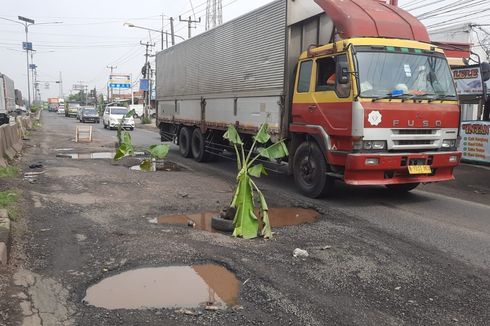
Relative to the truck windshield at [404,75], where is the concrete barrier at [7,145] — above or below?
below

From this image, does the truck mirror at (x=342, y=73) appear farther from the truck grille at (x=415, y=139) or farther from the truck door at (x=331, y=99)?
the truck grille at (x=415, y=139)

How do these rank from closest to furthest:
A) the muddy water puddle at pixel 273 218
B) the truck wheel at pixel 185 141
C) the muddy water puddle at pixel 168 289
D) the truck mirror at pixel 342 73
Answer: the muddy water puddle at pixel 168 289 < the muddy water puddle at pixel 273 218 < the truck mirror at pixel 342 73 < the truck wheel at pixel 185 141

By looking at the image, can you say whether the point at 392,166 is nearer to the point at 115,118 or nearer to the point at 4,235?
the point at 4,235

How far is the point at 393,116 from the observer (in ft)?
24.3

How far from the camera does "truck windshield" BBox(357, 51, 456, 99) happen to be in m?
7.49

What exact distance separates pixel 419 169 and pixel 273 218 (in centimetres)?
269

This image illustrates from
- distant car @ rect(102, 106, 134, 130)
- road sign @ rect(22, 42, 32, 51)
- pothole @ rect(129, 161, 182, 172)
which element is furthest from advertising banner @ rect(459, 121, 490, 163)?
road sign @ rect(22, 42, 32, 51)

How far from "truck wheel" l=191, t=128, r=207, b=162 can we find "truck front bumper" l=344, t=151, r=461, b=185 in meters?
6.83

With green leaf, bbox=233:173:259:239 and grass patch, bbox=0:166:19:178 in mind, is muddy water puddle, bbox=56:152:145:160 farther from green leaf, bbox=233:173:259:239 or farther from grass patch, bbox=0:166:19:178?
green leaf, bbox=233:173:259:239

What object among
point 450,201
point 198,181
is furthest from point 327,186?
point 198,181

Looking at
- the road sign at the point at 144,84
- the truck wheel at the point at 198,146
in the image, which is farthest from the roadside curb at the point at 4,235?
the road sign at the point at 144,84

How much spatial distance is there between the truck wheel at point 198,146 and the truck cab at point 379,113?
572 cm

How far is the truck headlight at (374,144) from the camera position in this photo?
740 cm

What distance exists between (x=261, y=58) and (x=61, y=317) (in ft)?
23.9
